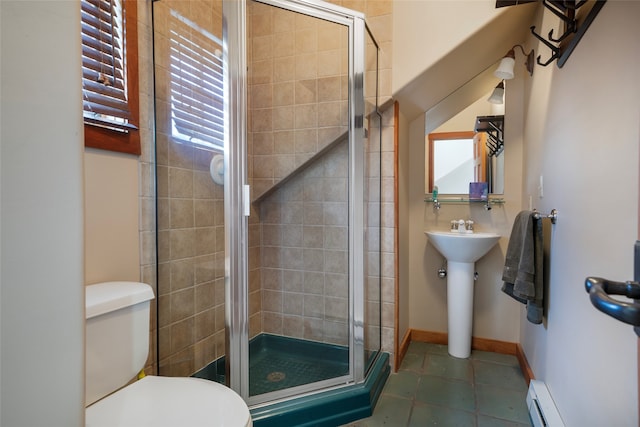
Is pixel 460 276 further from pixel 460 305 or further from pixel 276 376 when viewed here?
pixel 276 376

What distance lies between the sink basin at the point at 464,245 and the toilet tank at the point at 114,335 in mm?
1792

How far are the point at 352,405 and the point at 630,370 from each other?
3.88ft

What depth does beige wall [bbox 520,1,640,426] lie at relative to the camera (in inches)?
34.0

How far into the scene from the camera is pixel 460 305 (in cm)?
232

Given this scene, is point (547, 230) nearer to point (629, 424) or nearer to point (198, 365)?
point (629, 424)

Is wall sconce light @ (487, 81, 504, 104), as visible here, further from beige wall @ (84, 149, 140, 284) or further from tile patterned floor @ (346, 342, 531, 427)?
beige wall @ (84, 149, 140, 284)

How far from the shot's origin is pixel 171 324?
1.62m

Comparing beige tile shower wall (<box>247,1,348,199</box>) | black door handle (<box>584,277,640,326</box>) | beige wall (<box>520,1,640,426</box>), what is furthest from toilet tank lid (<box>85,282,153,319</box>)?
beige wall (<box>520,1,640,426</box>)

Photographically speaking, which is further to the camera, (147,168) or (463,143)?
(463,143)

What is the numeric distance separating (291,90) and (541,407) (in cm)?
204

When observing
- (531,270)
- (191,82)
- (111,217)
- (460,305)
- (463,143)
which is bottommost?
(460,305)

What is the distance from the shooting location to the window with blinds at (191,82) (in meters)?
1.59

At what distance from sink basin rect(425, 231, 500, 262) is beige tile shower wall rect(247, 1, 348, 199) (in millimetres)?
1029

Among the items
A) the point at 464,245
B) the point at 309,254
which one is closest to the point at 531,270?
the point at 464,245
